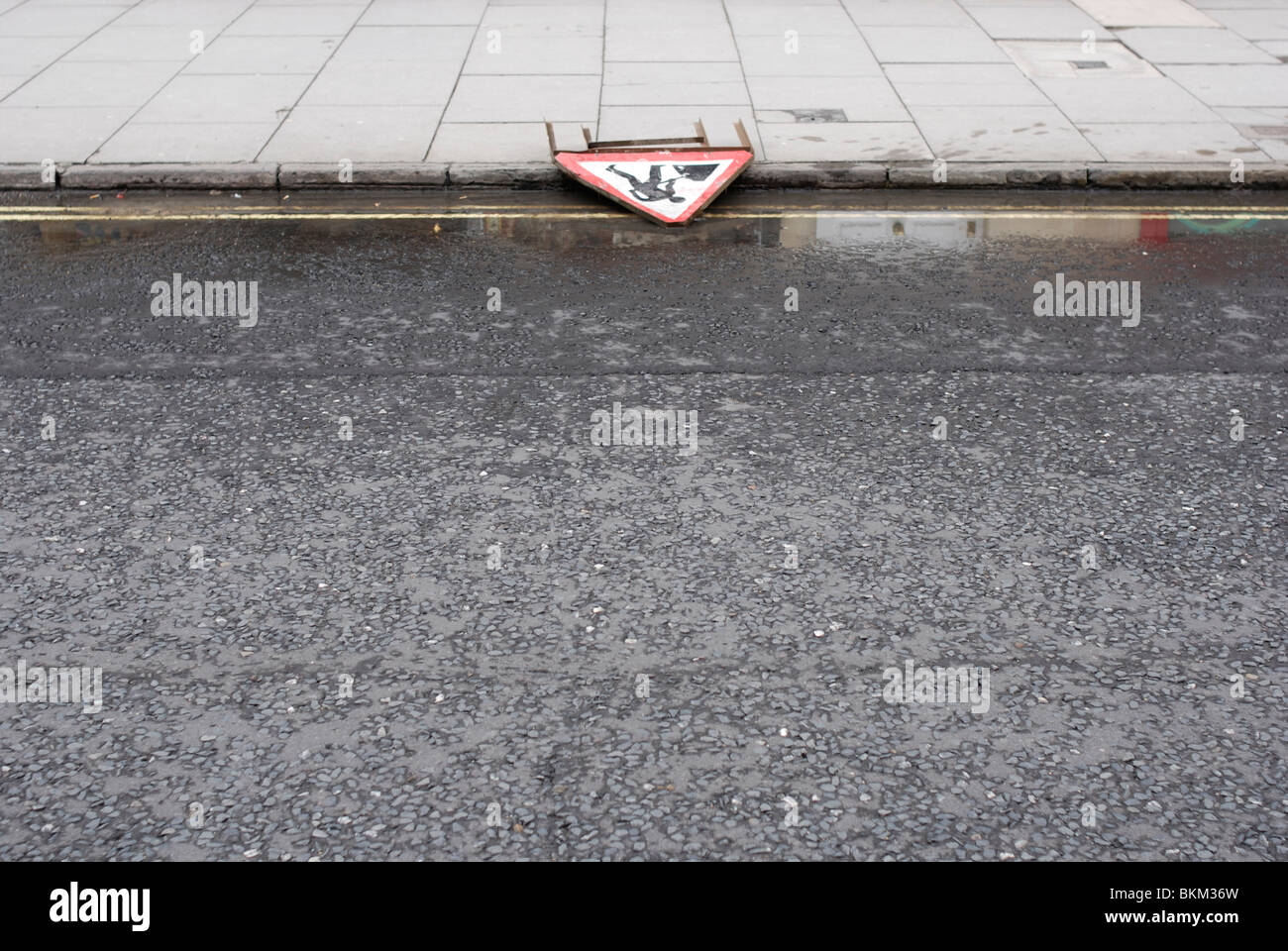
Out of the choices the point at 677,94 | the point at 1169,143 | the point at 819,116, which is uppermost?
the point at 677,94

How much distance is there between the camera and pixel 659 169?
9688 millimetres

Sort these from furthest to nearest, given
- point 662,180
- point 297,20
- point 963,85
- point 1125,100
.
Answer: point 297,20
point 963,85
point 1125,100
point 662,180

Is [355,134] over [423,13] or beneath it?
beneath

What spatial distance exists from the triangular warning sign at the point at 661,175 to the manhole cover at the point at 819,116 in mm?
1166

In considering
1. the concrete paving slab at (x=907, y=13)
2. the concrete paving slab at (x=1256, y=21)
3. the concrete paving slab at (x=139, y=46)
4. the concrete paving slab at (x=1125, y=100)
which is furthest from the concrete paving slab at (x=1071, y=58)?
the concrete paving slab at (x=139, y=46)

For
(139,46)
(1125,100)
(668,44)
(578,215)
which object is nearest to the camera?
(578,215)

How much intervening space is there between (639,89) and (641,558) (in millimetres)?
7195

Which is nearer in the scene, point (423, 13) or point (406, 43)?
point (406, 43)

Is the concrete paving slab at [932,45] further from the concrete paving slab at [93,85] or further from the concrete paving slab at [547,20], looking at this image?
the concrete paving slab at [93,85]

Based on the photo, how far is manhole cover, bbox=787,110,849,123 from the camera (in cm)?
1063

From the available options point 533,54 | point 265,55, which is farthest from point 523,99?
point 265,55

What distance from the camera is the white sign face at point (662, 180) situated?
364 inches

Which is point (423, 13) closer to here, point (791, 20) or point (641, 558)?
point (791, 20)

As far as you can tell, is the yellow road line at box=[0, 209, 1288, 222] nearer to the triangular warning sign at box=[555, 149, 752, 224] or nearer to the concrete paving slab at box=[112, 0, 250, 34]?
the triangular warning sign at box=[555, 149, 752, 224]
